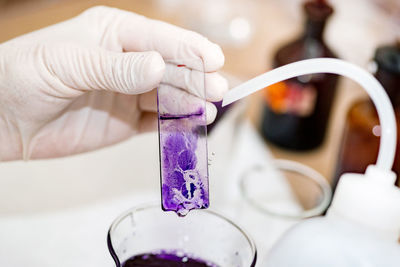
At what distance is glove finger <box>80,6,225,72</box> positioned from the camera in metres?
0.52

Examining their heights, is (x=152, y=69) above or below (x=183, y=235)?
above

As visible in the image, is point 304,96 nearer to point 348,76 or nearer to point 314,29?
point 314,29

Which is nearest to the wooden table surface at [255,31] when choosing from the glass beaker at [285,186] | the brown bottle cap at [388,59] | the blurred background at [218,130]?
the blurred background at [218,130]

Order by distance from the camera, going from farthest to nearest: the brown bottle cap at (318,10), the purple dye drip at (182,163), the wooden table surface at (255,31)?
the wooden table surface at (255,31) < the brown bottle cap at (318,10) < the purple dye drip at (182,163)

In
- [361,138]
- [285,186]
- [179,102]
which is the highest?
[179,102]

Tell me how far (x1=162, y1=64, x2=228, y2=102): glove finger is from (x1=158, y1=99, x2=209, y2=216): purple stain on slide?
51mm

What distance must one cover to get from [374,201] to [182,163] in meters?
0.18

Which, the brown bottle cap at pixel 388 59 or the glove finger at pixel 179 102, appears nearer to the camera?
the glove finger at pixel 179 102

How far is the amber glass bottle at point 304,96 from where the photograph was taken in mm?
835

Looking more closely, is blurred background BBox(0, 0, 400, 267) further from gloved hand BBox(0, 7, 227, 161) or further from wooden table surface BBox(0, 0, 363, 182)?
gloved hand BBox(0, 7, 227, 161)

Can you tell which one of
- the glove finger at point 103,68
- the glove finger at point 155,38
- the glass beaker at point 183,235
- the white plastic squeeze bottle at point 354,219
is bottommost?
the glass beaker at point 183,235

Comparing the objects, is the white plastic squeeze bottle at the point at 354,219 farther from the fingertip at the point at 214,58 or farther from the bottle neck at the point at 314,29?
the bottle neck at the point at 314,29

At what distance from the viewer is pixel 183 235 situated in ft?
1.71

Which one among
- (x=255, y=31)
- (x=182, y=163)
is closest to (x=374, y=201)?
(x=182, y=163)
